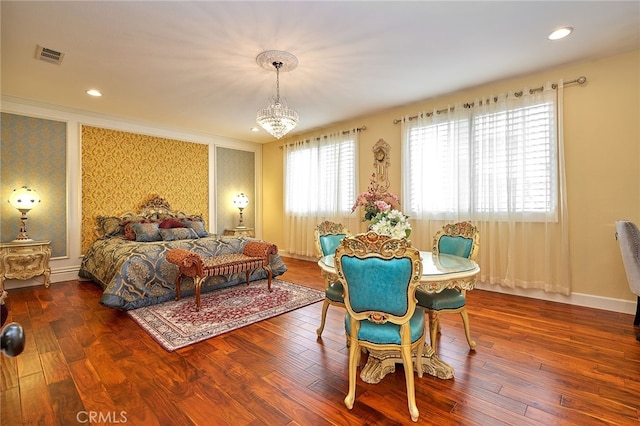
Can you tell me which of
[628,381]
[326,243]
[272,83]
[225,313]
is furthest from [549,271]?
[272,83]

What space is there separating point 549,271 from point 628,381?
5.90 feet

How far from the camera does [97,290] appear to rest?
13.5 feet

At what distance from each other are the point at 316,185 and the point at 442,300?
4.14 meters

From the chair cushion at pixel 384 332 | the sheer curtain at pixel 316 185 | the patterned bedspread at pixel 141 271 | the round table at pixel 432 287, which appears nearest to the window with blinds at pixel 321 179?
the sheer curtain at pixel 316 185

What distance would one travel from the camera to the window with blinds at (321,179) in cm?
554

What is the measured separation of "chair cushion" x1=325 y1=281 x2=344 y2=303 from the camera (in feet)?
7.90

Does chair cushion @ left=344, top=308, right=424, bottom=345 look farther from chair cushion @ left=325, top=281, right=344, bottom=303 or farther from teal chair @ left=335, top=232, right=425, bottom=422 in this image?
chair cushion @ left=325, top=281, right=344, bottom=303

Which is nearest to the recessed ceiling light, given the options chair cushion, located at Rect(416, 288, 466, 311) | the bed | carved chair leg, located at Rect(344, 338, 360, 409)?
chair cushion, located at Rect(416, 288, 466, 311)

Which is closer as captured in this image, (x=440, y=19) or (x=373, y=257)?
(x=373, y=257)

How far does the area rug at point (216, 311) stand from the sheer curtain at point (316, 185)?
1.99 m

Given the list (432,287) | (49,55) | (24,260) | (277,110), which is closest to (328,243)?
(432,287)

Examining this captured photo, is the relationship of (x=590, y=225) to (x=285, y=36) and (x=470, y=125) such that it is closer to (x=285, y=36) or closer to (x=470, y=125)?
(x=470, y=125)

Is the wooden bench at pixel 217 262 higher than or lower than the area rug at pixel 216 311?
higher

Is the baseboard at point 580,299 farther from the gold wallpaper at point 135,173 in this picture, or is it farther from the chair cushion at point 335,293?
the gold wallpaper at point 135,173
